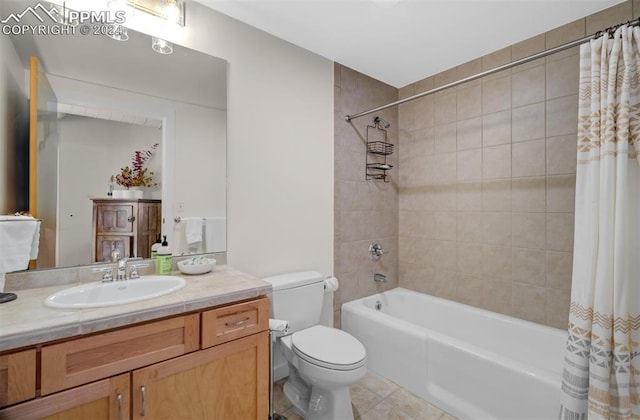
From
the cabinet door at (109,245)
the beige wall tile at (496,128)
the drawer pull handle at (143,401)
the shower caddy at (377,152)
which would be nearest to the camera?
the drawer pull handle at (143,401)

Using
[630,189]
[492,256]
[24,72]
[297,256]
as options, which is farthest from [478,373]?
[24,72]

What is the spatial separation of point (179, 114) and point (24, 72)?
646mm

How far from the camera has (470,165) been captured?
2.42 meters

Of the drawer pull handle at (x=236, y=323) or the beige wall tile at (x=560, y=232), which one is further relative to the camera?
the beige wall tile at (x=560, y=232)

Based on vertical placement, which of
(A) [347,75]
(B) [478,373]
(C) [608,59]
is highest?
(A) [347,75]

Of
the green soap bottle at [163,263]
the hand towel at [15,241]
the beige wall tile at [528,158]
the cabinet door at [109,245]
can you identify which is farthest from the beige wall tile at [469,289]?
the hand towel at [15,241]

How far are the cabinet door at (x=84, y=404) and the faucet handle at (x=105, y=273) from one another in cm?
55

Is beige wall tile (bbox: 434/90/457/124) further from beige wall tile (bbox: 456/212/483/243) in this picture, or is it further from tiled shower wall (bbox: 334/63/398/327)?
beige wall tile (bbox: 456/212/483/243)

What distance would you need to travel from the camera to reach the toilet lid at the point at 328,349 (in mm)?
1568

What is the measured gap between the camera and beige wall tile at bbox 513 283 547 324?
2.04 meters

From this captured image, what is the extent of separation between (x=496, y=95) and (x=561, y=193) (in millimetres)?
874

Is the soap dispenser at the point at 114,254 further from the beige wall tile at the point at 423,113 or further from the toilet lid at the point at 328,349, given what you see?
the beige wall tile at the point at 423,113

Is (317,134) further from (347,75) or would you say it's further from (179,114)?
(179,114)

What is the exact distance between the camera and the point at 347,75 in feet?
8.27
